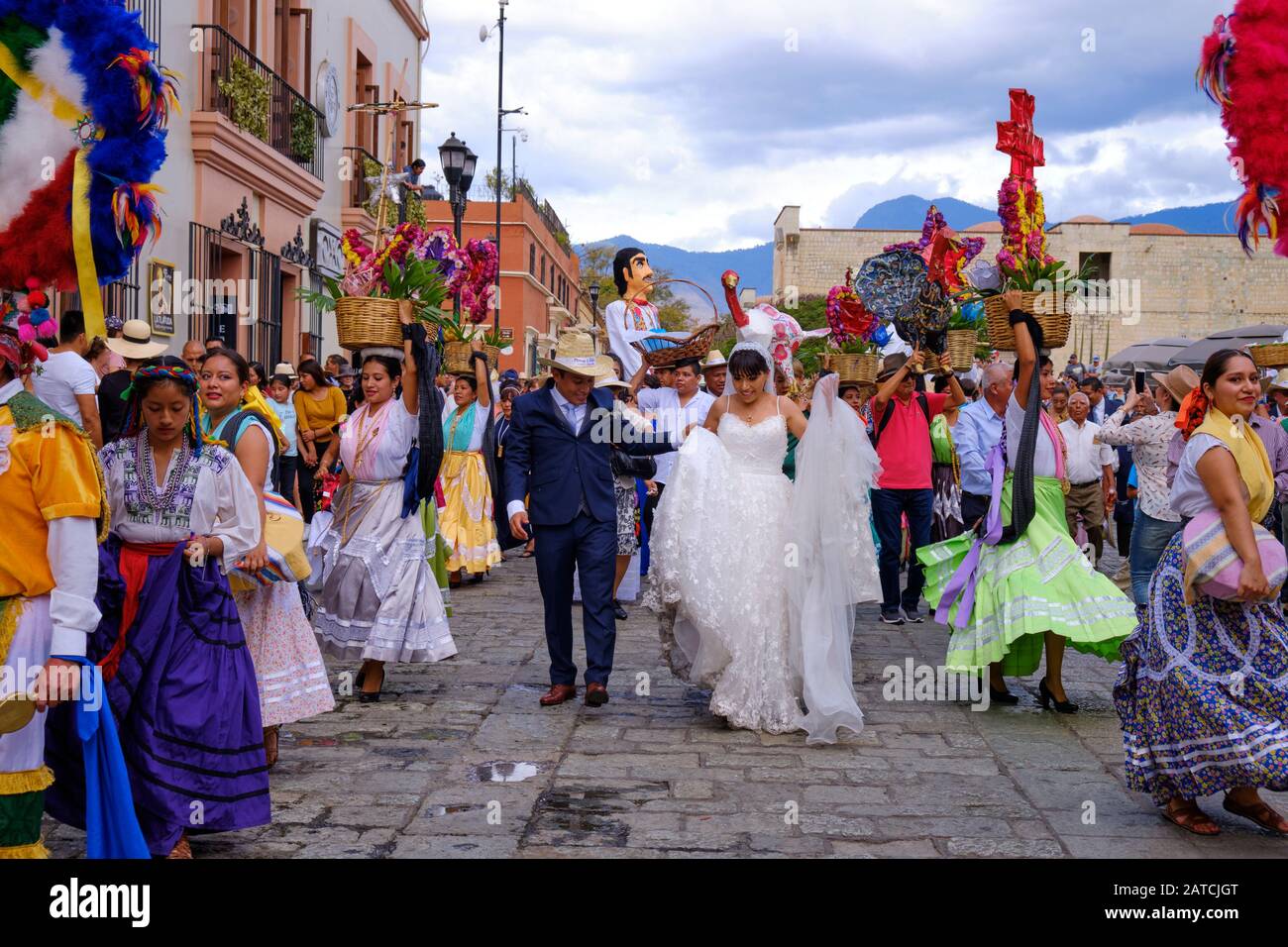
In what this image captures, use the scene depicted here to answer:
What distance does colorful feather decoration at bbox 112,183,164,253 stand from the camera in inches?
173

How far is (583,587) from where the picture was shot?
7672mm

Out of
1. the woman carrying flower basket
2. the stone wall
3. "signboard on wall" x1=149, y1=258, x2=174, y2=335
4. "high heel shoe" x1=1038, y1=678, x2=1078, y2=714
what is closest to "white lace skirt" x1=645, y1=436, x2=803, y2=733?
"high heel shoe" x1=1038, y1=678, x2=1078, y2=714

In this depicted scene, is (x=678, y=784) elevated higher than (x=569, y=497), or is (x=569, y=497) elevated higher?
(x=569, y=497)

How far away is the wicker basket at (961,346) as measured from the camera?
8852mm

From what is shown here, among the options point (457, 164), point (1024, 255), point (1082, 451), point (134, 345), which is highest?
point (457, 164)

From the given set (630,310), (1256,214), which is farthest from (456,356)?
(1256,214)

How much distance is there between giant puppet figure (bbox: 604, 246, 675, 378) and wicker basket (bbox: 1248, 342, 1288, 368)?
4509 millimetres

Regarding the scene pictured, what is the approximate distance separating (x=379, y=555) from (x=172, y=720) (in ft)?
9.66

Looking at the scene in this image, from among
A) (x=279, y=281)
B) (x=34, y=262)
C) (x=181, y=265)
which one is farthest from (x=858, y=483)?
(x=279, y=281)

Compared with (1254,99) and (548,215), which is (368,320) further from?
(548,215)

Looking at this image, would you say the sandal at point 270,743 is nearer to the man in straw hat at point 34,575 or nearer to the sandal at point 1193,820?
the man in straw hat at point 34,575

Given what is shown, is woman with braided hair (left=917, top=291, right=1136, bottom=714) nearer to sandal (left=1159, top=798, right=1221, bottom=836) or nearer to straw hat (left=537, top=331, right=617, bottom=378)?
sandal (left=1159, top=798, right=1221, bottom=836)

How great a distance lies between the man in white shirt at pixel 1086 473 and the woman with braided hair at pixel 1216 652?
24.4 feet

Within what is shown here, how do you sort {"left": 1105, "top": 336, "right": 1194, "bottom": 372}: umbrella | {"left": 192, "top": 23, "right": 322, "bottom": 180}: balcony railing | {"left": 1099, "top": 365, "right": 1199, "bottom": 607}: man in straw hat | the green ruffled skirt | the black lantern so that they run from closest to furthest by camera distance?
1. the green ruffled skirt
2. {"left": 1099, "top": 365, "right": 1199, "bottom": 607}: man in straw hat
3. {"left": 192, "top": 23, "right": 322, "bottom": 180}: balcony railing
4. the black lantern
5. {"left": 1105, "top": 336, "right": 1194, "bottom": 372}: umbrella
